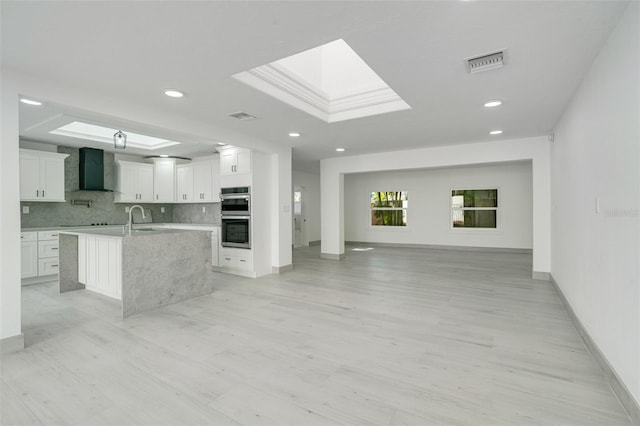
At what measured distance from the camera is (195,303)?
14.2 feet

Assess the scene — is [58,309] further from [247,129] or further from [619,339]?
[619,339]

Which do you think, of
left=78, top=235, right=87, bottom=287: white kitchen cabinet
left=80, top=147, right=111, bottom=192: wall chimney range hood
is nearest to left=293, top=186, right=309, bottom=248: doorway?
left=80, top=147, right=111, bottom=192: wall chimney range hood

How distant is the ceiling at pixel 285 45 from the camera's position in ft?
6.56

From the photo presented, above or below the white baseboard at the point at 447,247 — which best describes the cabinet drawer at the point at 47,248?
above

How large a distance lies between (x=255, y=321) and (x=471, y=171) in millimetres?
7905

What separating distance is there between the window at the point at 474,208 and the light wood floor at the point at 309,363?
4.81 m

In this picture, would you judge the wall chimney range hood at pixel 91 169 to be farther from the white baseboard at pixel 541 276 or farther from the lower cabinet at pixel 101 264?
the white baseboard at pixel 541 276

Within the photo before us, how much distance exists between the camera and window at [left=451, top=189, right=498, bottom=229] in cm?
905

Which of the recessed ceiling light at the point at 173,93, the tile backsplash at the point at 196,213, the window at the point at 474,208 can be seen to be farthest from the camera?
the window at the point at 474,208

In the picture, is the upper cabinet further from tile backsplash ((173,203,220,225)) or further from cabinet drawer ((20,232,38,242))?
tile backsplash ((173,203,220,225))

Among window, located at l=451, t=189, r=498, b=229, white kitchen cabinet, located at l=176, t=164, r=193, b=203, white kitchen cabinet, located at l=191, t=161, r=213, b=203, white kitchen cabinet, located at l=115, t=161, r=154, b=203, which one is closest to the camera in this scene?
white kitchen cabinet, located at l=115, t=161, r=154, b=203

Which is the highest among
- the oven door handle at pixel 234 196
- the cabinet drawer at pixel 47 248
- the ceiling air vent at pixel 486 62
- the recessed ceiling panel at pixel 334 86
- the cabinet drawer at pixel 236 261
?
the recessed ceiling panel at pixel 334 86

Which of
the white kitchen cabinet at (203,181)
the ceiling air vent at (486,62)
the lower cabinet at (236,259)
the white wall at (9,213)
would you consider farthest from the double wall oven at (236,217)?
the ceiling air vent at (486,62)

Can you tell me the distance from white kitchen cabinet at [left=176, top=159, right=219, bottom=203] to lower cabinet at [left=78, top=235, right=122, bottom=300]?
2752 mm
